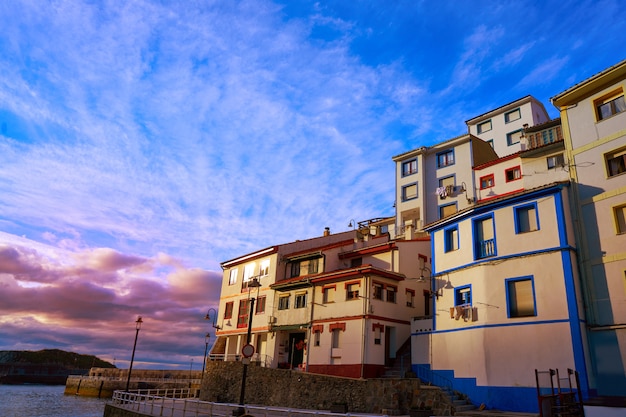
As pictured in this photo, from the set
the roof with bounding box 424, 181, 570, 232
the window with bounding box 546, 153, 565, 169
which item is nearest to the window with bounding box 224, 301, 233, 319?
the roof with bounding box 424, 181, 570, 232

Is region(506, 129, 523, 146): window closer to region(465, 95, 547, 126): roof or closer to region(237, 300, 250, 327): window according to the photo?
region(465, 95, 547, 126): roof

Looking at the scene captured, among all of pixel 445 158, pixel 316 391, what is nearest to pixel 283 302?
pixel 316 391

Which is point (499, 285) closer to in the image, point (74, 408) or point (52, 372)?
point (74, 408)

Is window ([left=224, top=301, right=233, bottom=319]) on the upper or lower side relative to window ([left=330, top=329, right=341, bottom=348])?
upper

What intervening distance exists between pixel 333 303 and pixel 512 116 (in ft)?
107

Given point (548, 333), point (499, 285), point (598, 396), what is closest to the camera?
point (598, 396)

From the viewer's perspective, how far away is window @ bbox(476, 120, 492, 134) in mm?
52562

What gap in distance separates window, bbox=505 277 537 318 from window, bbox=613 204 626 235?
14.2 feet

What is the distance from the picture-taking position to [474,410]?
20.2 meters

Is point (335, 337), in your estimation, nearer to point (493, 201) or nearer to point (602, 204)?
point (493, 201)

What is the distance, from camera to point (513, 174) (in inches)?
1439

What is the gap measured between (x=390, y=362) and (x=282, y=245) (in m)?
14.4

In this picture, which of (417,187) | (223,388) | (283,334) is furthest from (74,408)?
(417,187)

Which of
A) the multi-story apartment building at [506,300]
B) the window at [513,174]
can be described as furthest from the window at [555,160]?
the multi-story apartment building at [506,300]
